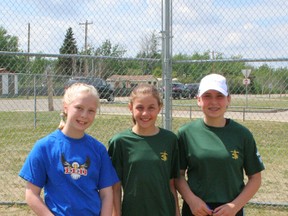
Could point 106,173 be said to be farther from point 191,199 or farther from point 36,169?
point 191,199

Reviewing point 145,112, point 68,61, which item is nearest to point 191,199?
point 145,112

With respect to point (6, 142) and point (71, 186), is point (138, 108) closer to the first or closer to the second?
point (71, 186)

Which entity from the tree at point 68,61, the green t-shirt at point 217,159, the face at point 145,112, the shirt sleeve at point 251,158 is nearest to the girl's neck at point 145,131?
the face at point 145,112

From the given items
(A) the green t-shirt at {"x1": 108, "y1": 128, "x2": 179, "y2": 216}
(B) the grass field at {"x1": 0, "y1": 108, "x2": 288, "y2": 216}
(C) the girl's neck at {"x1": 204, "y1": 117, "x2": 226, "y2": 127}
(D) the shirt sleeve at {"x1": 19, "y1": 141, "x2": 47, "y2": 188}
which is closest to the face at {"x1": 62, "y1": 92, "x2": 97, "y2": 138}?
(D) the shirt sleeve at {"x1": 19, "y1": 141, "x2": 47, "y2": 188}

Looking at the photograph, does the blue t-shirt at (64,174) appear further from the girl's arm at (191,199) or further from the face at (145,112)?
the girl's arm at (191,199)

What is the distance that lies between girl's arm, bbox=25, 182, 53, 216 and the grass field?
3020 mm

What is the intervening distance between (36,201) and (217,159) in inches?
45.6

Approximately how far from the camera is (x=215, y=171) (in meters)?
2.84

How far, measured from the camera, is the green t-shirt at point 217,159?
2844 mm

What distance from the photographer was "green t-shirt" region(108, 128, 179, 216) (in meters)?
2.86

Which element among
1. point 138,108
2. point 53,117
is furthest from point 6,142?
point 138,108

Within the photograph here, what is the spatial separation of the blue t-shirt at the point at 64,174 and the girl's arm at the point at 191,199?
0.60m

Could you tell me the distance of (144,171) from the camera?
285 cm

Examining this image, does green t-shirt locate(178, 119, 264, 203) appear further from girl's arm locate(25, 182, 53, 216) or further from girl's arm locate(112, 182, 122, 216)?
girl's arm locate(25, 182, 53, 216)
